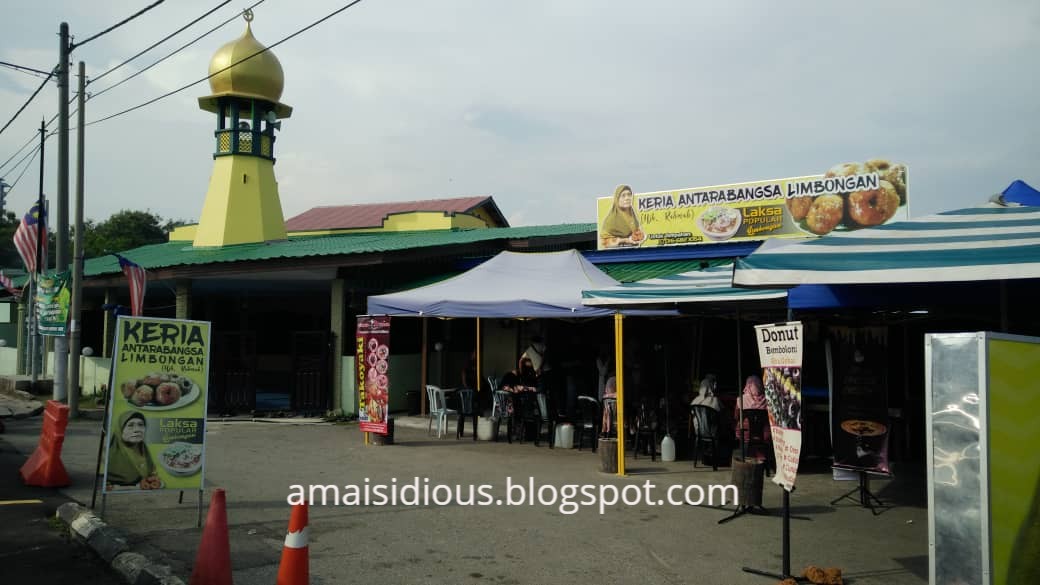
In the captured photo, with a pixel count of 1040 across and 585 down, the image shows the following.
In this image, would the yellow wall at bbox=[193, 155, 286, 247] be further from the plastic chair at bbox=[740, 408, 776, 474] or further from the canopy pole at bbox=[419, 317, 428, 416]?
the plastic chair at bbox=[740, 408, 776, 474]

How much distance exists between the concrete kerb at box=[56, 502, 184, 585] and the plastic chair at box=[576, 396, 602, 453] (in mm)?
6932

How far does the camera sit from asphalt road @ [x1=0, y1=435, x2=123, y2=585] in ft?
21.2

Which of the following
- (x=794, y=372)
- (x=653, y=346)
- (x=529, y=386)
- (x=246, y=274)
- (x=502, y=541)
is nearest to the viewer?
(x=794, y=372)

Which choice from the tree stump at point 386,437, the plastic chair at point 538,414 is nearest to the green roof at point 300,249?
the tree stump at point 386,437

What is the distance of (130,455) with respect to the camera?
8.00 m

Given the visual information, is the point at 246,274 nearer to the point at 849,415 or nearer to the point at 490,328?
the point at 490,328

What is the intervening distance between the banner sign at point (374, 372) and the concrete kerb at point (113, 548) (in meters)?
4.98

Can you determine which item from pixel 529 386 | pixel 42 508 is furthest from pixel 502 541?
pixel 529 386

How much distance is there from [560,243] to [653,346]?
4524 millimetres

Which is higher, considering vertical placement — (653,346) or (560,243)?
(560,243)

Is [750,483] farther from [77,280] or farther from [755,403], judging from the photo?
[77,280]

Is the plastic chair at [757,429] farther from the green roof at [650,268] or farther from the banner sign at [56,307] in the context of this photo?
the banner sign at [56,307]

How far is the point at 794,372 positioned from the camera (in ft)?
20.0

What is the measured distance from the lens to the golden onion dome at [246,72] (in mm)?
21938
